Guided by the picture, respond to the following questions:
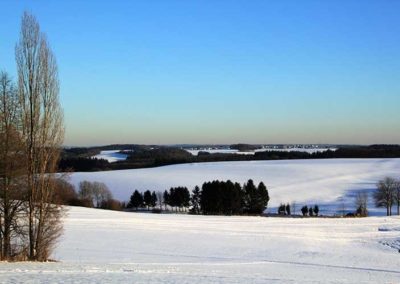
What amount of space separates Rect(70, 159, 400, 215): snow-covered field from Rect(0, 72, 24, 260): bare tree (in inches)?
3686

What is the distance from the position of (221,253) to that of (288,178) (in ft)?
378

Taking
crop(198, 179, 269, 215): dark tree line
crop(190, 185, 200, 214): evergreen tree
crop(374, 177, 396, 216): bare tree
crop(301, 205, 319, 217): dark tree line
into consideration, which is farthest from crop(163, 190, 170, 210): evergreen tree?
crop(374, 177, 396, 216): bare tree

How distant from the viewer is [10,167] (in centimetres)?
2348

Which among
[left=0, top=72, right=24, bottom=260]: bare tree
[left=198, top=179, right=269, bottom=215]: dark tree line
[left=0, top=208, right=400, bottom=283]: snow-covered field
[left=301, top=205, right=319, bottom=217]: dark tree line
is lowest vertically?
[left=301, top=205, right=319, bottom=217]: dark tree line

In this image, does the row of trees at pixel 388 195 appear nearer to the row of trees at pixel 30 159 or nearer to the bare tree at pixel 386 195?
the bare tree at pixel 386 195

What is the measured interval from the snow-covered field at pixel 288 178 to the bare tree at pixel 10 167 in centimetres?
9361

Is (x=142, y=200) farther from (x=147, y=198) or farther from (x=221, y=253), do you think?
(x=221, y=253)

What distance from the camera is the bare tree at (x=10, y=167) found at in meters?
23.5

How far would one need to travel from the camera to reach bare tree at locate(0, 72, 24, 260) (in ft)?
77.0

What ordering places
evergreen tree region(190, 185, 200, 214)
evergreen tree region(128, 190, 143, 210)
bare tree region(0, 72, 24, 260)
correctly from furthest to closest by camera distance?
evergreen tree region(128, 190, 143, 210) → evergreen tree region(190, 185, 200, 214) → bare tree region(0, 72, 24, 260)

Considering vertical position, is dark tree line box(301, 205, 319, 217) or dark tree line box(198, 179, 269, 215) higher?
dark tree line box(198, 179, 269, 215)

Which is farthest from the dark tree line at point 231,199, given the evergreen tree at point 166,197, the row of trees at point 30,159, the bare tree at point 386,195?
the row of trees at point 30,159

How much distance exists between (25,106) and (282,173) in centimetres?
13438

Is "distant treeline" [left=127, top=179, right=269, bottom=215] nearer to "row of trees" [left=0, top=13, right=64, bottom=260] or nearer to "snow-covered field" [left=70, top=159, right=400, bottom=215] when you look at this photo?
"snow-covered field" [left=70, top=159, right=400, bottom=215]
